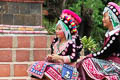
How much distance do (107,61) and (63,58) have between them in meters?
0.62

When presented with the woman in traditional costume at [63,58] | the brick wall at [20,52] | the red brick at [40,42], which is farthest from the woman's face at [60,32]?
the red brick at [40,42]

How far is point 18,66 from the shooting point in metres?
5.09

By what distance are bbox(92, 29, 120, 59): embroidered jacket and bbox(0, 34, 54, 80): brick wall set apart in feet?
5.41

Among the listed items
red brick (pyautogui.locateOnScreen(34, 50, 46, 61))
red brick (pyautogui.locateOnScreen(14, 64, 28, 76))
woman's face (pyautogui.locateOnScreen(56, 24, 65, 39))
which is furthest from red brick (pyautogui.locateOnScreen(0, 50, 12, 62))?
woman's face (pyautogui.locateOnScreen(56, 24, 65, 39))

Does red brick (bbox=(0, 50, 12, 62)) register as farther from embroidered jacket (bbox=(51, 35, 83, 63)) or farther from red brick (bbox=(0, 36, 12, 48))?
embroidered jacket (bbox=(51, 35, 83, 63))

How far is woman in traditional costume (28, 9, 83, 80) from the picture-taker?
3832mm

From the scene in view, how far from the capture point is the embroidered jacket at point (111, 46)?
387 centimetres

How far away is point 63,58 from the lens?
3887 millimetres

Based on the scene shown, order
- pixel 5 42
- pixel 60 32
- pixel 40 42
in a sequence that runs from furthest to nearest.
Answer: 1. pixel 40 42
2. pixel 5 42
3. pixel 60 32

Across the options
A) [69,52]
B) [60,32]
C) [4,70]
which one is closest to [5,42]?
[4,70]

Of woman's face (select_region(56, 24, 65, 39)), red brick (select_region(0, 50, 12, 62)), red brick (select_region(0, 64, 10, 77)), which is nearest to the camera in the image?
woman's face (select_region(56, 24, 65, 39))

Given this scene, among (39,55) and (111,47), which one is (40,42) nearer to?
(39,55)

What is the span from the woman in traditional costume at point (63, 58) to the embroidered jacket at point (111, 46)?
36 centimetres

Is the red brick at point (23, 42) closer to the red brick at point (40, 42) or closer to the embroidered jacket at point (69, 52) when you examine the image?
the red brick at point (40, 42)
